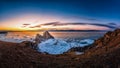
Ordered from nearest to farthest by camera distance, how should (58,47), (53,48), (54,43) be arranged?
(53,48), (58,47), (54,43)

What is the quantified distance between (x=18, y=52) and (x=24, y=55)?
631 millimetres

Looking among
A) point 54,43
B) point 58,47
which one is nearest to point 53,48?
point 58,47

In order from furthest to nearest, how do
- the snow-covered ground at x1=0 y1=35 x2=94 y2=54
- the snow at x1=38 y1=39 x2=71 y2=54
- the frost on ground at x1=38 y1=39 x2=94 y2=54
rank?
the snow at x1=38 y1=39 x2=71 y2=54, the frost on ground at x1=38 y1=39 x2=94 y2=54, the snow-covered ground at x1=0 y1=35 x2=94 y2=54

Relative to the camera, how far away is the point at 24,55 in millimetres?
24516

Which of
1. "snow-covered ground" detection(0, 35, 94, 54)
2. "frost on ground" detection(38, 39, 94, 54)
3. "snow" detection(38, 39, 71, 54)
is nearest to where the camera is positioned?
"snow-covered ground" detection(0, 35, 94, 54)

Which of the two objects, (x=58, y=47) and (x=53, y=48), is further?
(x=58, y=47)

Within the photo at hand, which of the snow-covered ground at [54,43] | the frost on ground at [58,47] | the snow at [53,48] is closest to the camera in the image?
the snow-covered ground at [54,43]

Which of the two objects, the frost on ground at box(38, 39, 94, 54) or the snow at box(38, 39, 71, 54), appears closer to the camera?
the frost on ground at box(38, 39, 94, 54)

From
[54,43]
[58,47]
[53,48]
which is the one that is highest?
[54,43]

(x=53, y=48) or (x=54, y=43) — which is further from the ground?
(x=54, y=43)

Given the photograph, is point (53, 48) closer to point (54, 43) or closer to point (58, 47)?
point (58, 47)

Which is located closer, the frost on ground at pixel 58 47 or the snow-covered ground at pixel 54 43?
the snow-covered ground at pixel 54 43

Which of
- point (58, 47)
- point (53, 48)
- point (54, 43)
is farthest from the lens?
point (54, 43)

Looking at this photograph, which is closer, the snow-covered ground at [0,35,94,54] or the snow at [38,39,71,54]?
the snow-covered ground at [0,35,94,54]
